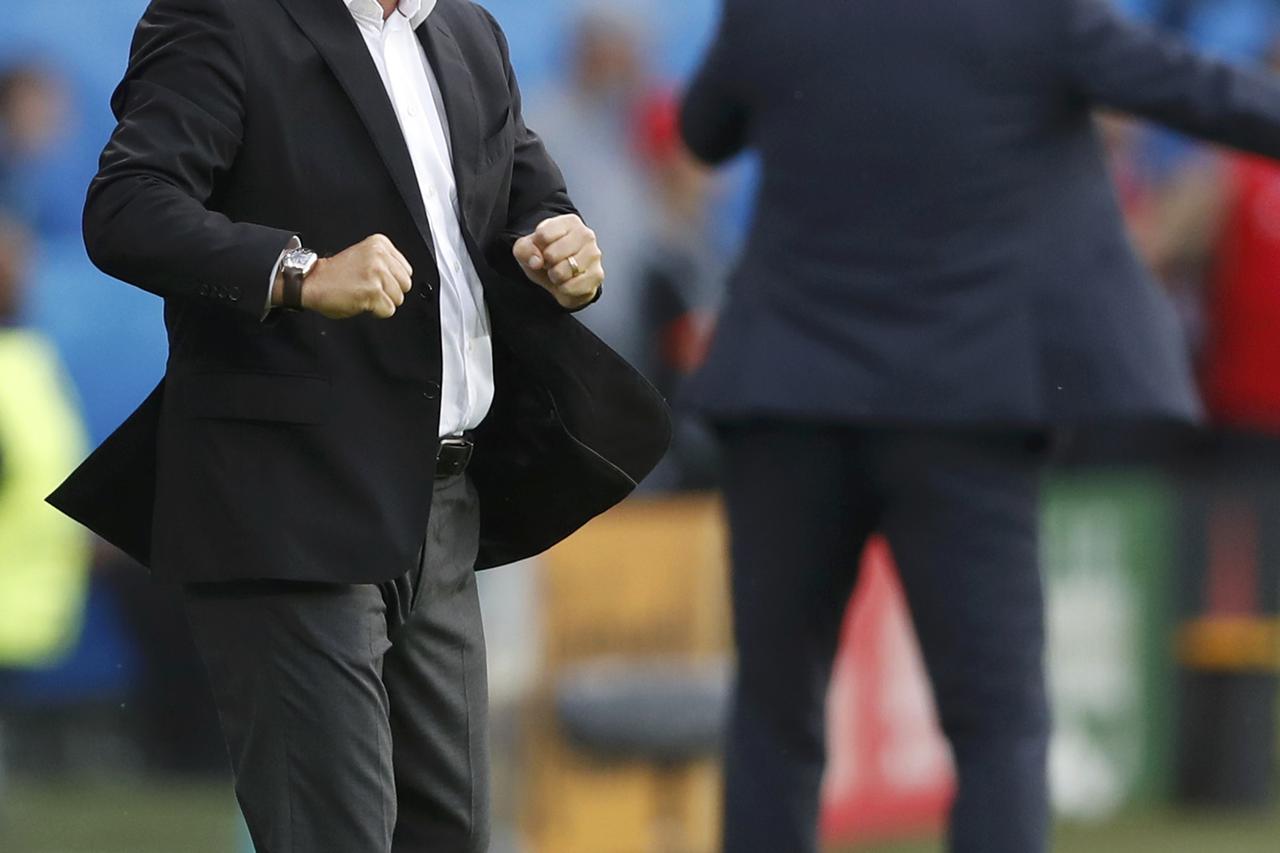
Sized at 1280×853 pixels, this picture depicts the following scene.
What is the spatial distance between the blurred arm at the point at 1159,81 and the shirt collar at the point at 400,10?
4.43ft

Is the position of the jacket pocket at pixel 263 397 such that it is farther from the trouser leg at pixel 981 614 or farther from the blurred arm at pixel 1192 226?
the blurred arm at pixel 1192 226

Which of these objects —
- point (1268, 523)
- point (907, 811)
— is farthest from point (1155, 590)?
point (907, 811)

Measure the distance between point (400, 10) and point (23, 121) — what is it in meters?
4.41

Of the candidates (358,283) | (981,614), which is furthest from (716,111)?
(358,283)

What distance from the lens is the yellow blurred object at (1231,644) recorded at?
7477 mm

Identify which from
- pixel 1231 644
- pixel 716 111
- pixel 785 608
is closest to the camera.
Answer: pixel 785 608

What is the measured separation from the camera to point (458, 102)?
125 inches

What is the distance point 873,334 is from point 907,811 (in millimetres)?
2838

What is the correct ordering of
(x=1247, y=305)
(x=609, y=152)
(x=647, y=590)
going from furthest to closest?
(x=1247, y=305) → (x=609, y=152) → (x=647, y=590)

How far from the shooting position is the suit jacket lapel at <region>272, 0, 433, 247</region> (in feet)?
9.80

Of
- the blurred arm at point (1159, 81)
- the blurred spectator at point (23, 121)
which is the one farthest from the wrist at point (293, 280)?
the blurred spectator at point (23, 121)

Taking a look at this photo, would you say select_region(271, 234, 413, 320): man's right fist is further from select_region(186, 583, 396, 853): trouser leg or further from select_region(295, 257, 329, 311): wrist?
select_region(186, 583, 396, 853): trouser leg

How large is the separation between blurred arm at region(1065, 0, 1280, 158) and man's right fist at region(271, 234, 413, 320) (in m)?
1.73

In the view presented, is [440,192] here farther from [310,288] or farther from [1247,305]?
[1247,305]
